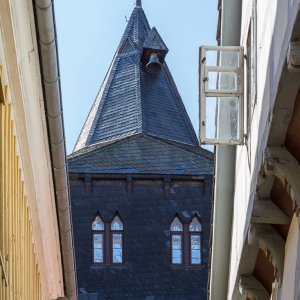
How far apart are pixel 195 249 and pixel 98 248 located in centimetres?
281

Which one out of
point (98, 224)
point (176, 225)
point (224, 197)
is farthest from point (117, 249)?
point (224, 197)

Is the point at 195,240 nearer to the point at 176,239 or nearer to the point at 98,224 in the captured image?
the point at 176,239

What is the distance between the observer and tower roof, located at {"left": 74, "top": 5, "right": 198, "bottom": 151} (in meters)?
47.6

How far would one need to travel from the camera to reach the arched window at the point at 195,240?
45.5m

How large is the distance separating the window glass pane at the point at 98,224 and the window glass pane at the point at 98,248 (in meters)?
0.22

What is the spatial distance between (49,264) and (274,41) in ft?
27.0

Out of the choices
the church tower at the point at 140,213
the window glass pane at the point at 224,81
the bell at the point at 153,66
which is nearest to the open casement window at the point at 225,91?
the window glass pane at the point at 224,81

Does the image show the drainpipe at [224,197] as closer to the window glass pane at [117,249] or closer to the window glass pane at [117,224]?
the window glass pane at [117,249]

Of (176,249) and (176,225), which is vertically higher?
(176,225)

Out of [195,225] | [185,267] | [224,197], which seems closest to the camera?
[224,197]

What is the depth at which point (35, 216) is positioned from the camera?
15664mm

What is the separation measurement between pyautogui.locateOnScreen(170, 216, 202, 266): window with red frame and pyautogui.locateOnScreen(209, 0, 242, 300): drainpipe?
27.8 m

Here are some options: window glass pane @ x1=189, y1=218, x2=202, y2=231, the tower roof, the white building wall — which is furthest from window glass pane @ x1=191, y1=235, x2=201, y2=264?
the white building wall

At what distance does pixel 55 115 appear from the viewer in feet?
45.7
